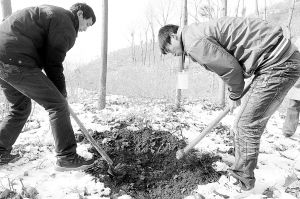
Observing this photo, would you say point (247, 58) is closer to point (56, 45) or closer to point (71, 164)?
point (56, 45)

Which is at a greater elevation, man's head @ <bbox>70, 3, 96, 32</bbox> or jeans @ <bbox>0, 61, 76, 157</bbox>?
man's head @ <bbox>70, 3, 96, 32</bbox>

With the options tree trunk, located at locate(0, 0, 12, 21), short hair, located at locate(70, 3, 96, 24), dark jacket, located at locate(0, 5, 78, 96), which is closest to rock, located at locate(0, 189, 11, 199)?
dark jacket, located at locate(0, 5, 78, 96)

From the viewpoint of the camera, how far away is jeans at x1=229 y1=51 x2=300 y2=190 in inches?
98.0

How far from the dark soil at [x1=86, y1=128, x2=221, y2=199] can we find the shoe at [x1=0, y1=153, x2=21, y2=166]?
909mm

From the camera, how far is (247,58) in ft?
8.29

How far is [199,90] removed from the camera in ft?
61.9

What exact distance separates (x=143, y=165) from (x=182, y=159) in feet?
1.62

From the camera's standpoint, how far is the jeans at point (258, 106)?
2488mm

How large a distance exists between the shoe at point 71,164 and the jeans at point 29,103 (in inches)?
2.8

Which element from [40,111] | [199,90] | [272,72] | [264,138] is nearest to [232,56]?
[272,72]

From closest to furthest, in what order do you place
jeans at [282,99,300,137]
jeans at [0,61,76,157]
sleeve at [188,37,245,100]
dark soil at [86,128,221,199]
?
sleeve at [188,37,245,100] < jeans at [0,61,76,157] < dark soil at [86,128,221,199] < jeans at [282,99,300,137]

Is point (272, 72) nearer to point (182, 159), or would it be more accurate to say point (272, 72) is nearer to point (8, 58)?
point (182, 159)

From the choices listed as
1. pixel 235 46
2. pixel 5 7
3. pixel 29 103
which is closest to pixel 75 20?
pixel 29 103

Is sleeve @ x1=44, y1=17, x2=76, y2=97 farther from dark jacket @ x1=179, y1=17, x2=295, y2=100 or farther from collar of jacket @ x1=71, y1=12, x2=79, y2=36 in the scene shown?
dark jacket @ x1=179, y1=17, x2=295, y2=100
